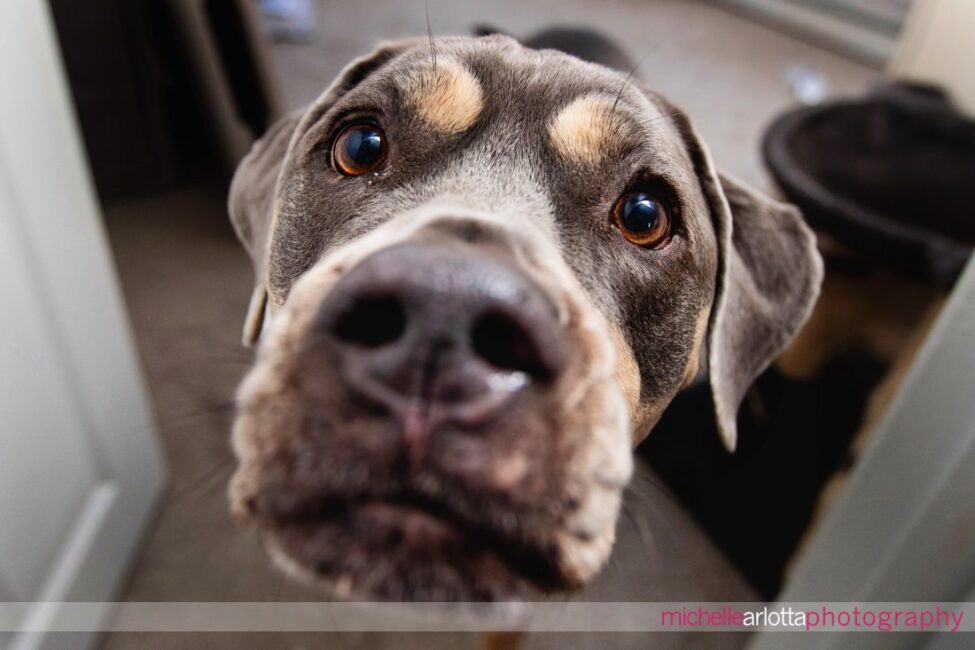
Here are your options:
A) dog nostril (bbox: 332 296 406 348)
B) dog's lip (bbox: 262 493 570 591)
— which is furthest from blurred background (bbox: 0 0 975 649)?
dog nostril (bbox: 332 296 406 348)

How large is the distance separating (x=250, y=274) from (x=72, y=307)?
76 cm

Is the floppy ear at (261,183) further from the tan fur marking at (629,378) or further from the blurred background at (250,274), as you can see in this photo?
the tan fur marking at (629,378)

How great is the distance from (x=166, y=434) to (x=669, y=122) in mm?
2071

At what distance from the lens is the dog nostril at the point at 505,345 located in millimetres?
643

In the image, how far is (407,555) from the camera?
71cm

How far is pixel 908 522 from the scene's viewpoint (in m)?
1.18

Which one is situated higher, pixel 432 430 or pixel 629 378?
pixel 432 430

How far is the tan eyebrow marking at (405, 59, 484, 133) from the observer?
102 centimetres

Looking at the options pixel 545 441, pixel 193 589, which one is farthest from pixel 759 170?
pixel 193 589

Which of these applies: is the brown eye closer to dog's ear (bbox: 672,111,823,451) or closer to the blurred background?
the blurred background

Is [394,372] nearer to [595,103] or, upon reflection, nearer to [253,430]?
[253,430]

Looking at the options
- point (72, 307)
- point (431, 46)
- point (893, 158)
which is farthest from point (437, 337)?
point (893, 158)

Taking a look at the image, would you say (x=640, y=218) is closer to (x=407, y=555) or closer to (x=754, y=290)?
(x=754, y=290)

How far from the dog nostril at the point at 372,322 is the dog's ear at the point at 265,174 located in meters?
0.54
